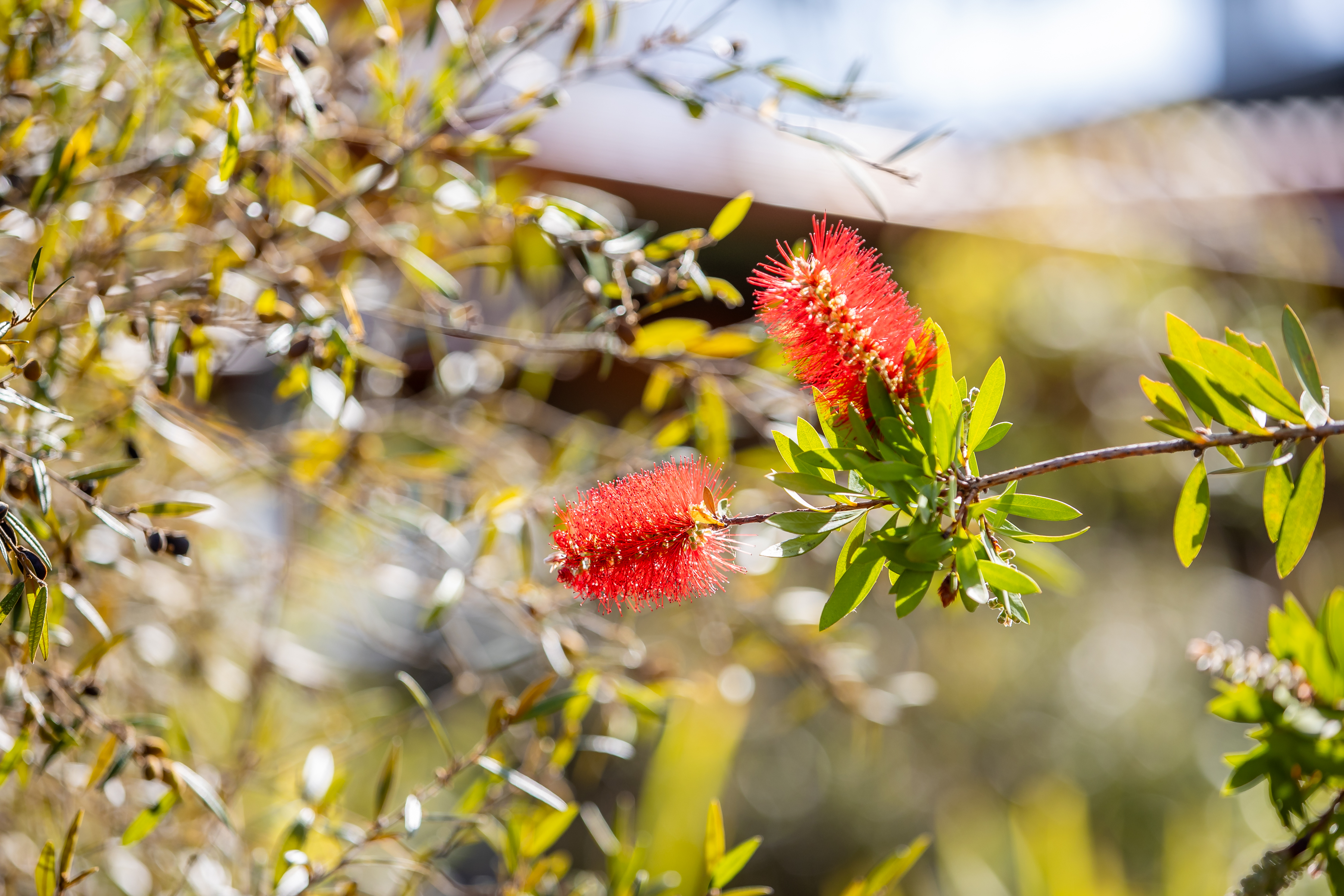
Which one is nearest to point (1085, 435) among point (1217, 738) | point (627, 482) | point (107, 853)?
point (1217, 738)

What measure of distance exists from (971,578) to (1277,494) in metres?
0.17

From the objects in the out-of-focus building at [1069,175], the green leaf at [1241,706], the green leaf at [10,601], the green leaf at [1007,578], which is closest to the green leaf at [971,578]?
the green leaf at [1007,578]

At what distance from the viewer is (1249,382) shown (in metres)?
0.36

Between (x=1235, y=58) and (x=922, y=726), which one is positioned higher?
(x=1235, y=58)

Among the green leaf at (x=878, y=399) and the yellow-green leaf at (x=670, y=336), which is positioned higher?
the green leaf at (x=878, y=399)

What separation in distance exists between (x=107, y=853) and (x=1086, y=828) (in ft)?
6.24

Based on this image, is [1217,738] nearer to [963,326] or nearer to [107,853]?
[963,326]

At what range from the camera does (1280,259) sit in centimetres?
180

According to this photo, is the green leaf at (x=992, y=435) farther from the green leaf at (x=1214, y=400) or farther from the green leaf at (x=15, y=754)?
the green leaf at (x=15, y=754)

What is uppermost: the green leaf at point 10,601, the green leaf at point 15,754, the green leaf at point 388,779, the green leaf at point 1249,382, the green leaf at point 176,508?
the green leaf at point 1249,382

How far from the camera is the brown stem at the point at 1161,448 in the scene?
32cm

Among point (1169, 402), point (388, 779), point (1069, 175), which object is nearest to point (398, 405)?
point (388, 779)

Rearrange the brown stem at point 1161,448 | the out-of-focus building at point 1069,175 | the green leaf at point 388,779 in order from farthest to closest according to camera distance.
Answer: the out-of-focus building at point 1069,175, the green leaf at point 388,779, the brown stem at point 1161,448

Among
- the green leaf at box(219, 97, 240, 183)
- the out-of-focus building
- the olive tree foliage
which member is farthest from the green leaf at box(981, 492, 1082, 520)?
the out-of-focus building
